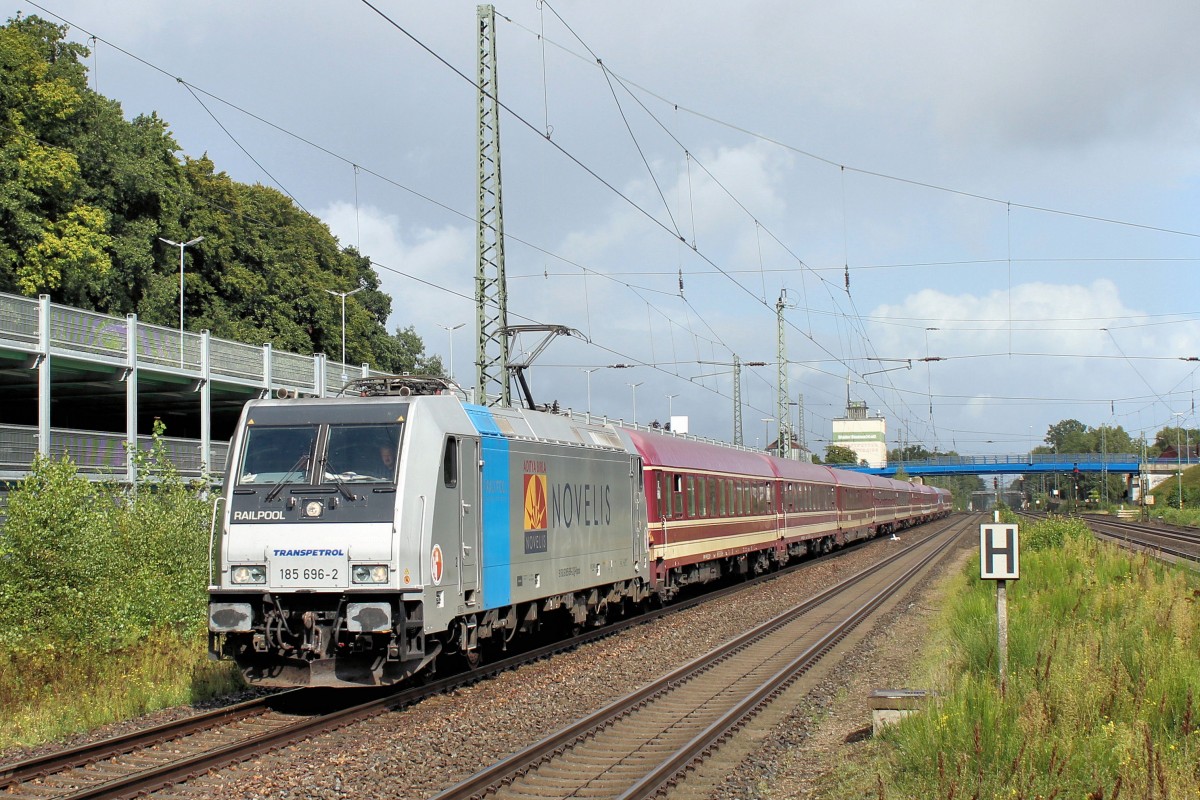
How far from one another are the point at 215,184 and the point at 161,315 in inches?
646

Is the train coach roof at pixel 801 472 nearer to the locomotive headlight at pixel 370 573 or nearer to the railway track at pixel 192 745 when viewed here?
the railway track at pixel 192 745

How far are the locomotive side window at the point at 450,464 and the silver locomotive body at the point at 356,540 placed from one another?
0.02 m

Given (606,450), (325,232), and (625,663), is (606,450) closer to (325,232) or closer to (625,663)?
(625,663)

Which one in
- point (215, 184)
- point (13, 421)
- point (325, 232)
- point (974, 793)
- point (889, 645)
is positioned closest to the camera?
point (974, 793)

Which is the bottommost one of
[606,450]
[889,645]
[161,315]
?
[889,645]

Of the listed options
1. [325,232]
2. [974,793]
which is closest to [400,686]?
[974,793]

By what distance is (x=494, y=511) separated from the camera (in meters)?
14.0

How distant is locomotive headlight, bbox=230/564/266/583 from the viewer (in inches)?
469

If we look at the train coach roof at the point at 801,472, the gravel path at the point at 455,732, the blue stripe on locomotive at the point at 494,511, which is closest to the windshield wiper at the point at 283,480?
the blue stripe on locomotive at the point at 494,511

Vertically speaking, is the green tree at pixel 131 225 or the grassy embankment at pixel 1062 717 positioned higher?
the green tree at pixel 131 225

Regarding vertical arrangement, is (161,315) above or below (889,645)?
above

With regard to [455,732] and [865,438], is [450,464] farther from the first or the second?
[865,438]

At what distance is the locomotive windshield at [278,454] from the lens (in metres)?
12.3

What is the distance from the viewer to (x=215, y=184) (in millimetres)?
61688
